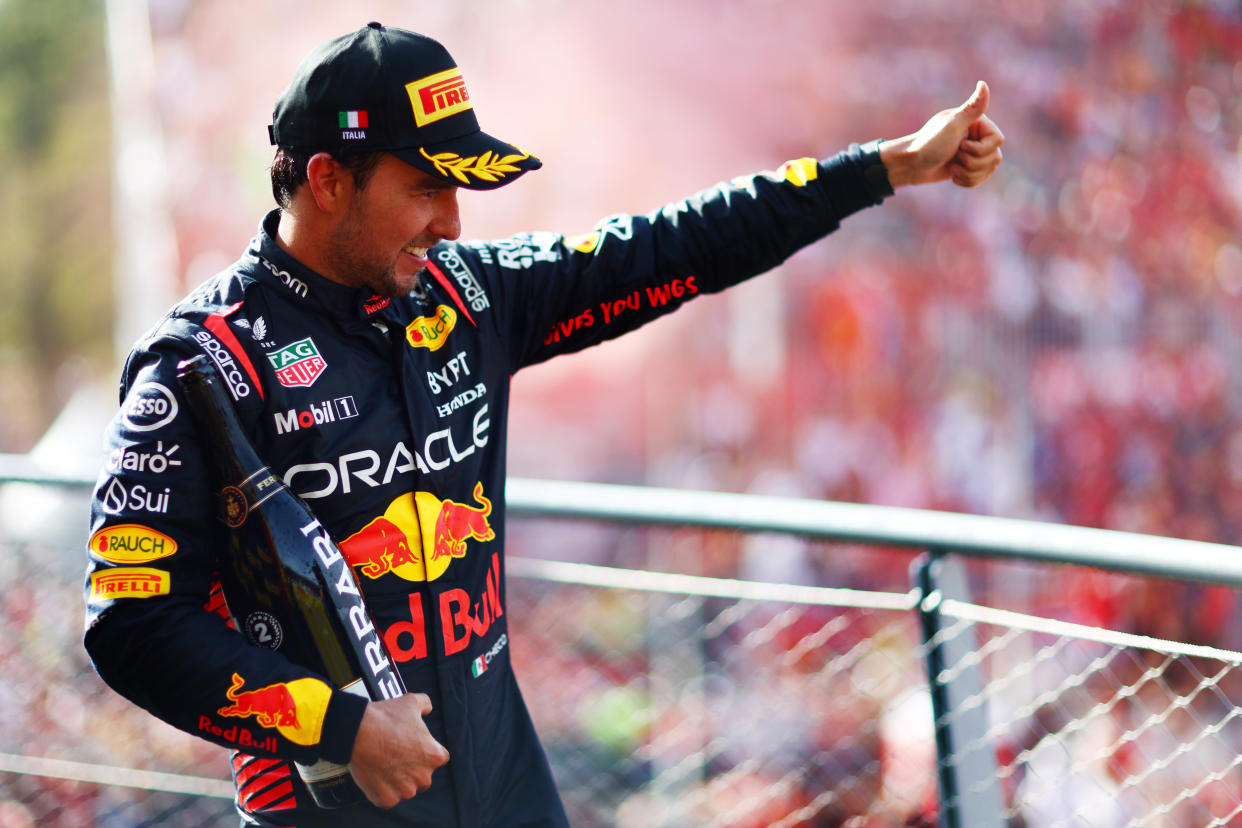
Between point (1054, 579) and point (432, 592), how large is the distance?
15.0 ft

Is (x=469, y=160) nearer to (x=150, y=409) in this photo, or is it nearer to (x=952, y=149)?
(x=150, y=409)

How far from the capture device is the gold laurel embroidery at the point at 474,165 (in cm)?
157

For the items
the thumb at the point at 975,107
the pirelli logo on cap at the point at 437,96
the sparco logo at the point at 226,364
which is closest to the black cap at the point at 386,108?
the pirelli logo on cap at the point at 437,96

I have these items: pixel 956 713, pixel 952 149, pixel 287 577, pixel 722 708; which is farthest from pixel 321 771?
pixel 722 708

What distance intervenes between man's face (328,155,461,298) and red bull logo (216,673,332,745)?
1.85 ft

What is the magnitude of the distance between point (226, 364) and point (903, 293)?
473 centimetres

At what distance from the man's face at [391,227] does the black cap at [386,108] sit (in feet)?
0.14

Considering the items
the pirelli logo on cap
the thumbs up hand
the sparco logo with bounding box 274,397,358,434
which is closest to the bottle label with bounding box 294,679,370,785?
the sparco logo with bounding box 274,397,358,434

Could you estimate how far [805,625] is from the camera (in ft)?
18.3

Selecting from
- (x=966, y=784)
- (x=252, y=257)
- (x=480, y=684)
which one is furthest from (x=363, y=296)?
(x=966, y=784)

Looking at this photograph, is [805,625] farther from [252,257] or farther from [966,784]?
[252,257]

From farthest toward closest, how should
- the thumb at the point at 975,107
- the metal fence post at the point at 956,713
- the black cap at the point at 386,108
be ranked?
the metal fence post at the point at 956,713 < the thumb at the point at 975,107 < the black cap at the point at 386,108

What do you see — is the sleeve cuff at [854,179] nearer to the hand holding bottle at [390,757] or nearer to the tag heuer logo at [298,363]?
the tag heuer logo at [298,363]

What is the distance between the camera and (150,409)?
57.5 inches
